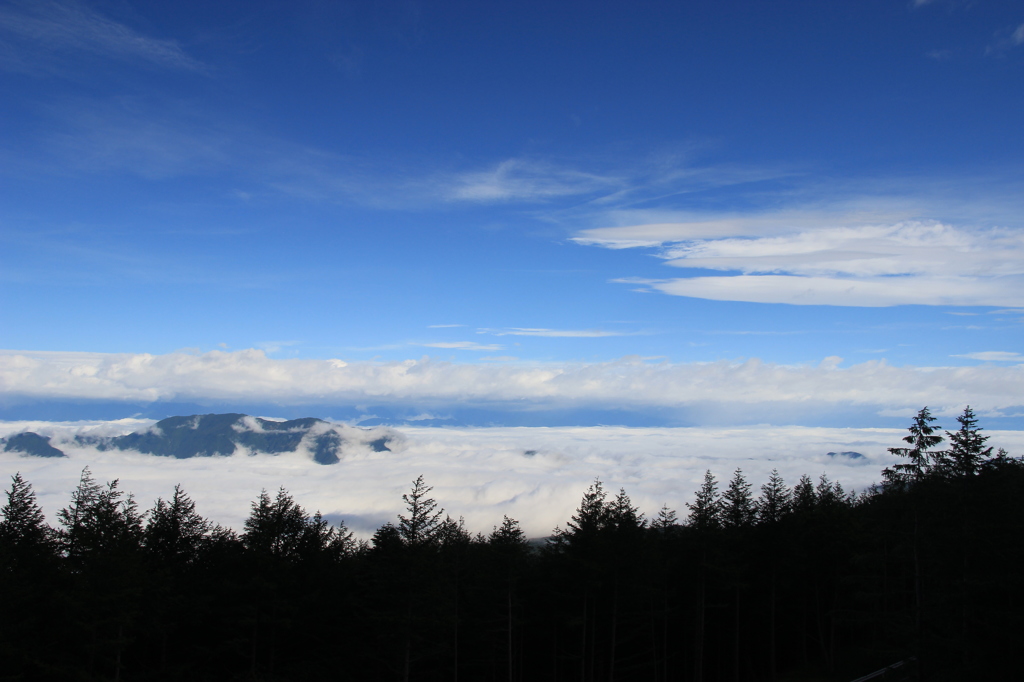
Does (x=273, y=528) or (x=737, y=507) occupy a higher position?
(x=737, y=507)

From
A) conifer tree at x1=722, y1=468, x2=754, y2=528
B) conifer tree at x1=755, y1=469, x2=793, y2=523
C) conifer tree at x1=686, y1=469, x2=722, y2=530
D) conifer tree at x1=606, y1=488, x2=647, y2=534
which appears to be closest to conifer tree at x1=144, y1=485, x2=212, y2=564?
conifer tree at x1=606, y1=488, x2=647, y2=534

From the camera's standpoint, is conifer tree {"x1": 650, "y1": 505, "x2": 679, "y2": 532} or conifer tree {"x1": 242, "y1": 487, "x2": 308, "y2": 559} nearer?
conifer tree {"x1": 242, "y1": 487, "x2": 308, "y2": 559}

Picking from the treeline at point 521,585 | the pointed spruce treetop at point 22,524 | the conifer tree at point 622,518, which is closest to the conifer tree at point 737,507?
the treeline at point 521,585

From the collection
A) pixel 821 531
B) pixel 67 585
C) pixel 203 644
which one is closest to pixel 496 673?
pixel 203 644

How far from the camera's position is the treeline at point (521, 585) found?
2221cm

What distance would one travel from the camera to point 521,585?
41.6 m

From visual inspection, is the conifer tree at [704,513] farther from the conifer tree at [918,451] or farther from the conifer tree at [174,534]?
the conifer tree at [174,534]

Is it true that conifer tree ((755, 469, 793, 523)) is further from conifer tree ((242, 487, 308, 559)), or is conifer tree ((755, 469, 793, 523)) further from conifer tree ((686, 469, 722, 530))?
conifer tree ((242, 487, 308, 559))

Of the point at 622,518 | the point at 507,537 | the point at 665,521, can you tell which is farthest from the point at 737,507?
the point at 507,537

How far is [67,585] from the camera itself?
29203 mm

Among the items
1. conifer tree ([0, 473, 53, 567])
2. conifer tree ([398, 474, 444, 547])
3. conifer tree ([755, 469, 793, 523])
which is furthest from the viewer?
conifer tree ([755, 469, 793, 523])

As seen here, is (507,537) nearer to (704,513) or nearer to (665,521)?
(704,513)

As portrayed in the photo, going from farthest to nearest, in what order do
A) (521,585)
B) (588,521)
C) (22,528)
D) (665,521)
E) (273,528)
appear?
1. (665,521)
2. (521,585)
3. (588,521)
4. (273,528)
5. (22,528)

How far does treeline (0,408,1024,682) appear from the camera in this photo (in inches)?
874
